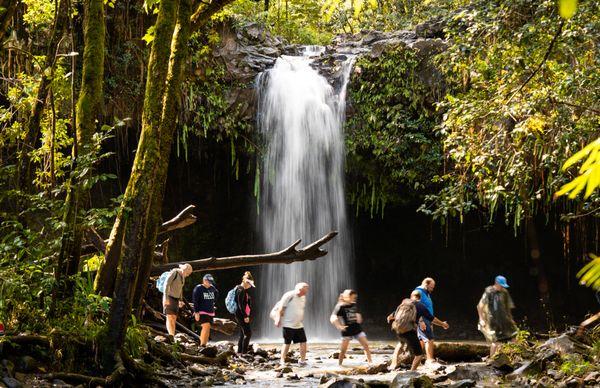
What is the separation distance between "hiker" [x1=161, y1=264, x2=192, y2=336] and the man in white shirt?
67.1 inches

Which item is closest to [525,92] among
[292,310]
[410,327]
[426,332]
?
[426,332]

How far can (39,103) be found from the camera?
366 inches

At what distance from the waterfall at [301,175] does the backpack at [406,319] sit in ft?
29.5

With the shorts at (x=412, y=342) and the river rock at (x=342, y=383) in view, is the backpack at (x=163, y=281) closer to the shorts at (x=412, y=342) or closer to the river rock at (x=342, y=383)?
the shorts at (x=412, y=342)

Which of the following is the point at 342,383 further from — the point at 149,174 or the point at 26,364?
the point at 26,364

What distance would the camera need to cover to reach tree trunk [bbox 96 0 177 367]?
22.6 feet

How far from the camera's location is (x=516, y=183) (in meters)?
11.0

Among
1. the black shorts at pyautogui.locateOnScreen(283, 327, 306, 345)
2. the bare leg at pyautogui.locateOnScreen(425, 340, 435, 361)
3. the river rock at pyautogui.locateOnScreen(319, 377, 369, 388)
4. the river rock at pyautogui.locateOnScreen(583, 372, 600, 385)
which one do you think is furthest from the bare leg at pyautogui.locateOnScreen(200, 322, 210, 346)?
the river rock at pyautogui.locateOnScreen(583, 372, 600, 385)

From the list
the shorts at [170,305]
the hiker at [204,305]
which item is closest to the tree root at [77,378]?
the shorts at [170,305]

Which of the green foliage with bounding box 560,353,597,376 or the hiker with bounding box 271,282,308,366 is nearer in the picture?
the green foliage with bounding box 560,353,597,376

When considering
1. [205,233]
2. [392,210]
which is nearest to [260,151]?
[205,233]

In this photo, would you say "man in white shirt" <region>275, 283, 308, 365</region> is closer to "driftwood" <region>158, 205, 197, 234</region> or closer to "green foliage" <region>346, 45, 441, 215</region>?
"driftwood" <region>158, 205, 197, 234</region>

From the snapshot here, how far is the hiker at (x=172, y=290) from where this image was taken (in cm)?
1071

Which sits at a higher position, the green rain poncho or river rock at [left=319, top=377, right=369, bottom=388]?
the green rain poncho
